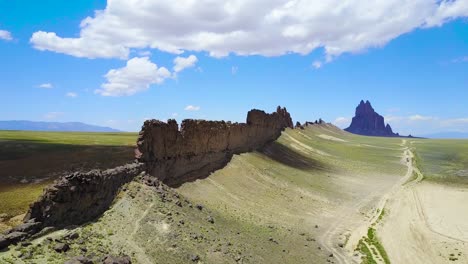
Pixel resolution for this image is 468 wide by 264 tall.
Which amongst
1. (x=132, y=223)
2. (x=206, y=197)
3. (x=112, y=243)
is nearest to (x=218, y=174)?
(x=206, y=197)

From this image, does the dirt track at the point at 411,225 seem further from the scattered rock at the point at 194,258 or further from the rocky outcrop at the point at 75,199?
the rocky outcrop at the point at 75,199

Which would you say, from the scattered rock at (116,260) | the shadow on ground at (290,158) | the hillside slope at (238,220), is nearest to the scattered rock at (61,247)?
the hillside slope at (238,220)

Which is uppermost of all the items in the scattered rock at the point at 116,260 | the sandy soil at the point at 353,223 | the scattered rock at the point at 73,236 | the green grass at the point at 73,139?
the green grass at the point at 73,139

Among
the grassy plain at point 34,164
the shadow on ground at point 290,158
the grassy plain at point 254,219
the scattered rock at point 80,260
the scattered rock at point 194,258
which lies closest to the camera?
the scattered rock at point 80,260

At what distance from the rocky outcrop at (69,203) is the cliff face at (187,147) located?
439 inches

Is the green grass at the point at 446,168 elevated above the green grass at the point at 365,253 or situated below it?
above

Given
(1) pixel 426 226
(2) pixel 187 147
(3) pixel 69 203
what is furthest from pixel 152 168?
(1) pixel 426 226

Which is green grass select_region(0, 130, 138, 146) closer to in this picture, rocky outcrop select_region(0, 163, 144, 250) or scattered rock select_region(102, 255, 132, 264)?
rocky outcrop select_region(0, 163, 144, 250)

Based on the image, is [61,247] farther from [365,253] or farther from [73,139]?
[73,139]

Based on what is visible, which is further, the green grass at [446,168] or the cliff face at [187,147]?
the green grass at [446,168]

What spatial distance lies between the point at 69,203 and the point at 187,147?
83.7 feet

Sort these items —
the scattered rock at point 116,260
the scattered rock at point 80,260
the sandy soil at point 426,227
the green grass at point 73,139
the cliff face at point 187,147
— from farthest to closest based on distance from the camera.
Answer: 1. the green grass at point 73,139
2. the cliff face at point 187,147
3. the sandy soil at point 426,227
4. the scattered rock at point 116,260
5. the scattered rock at point 80,260

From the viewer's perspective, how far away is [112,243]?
2689 cm

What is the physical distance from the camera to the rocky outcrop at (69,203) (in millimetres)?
24561
